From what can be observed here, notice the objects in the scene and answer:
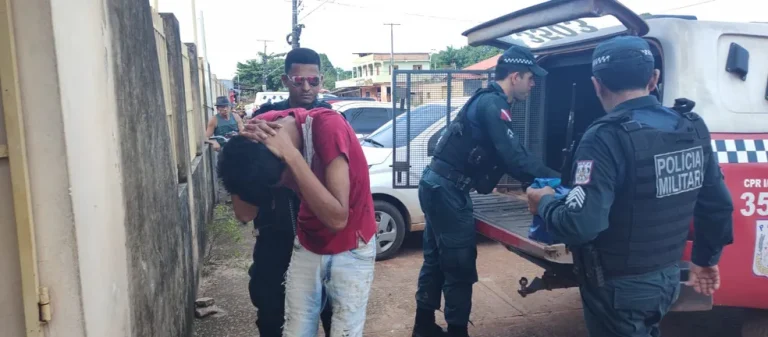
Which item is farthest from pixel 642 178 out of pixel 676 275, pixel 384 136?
pixel 384 136

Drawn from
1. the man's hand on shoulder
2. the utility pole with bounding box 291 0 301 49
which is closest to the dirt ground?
the man's hand on shoulder

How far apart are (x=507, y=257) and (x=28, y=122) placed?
5011 mm

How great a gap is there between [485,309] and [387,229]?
61.3 inches

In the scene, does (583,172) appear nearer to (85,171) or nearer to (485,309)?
(85,171)

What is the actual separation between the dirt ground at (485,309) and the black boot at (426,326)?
0.18 m

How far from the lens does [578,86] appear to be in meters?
4.48

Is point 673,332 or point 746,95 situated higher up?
point 746,95

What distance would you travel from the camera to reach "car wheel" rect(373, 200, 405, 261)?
571 centimetres

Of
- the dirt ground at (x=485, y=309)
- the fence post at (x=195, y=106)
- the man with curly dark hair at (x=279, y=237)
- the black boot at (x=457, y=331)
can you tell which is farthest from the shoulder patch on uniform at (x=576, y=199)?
the fence post at (x=195, y=106)

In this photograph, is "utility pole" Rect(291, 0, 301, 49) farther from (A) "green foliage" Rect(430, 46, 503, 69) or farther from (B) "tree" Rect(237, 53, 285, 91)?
(B) "tree" Rect(237, 53, 285, 91)

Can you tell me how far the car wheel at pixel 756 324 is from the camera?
321 cm

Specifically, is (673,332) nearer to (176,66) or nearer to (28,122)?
(28,122)

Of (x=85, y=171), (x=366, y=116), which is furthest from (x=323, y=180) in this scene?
(x=366, y=116)

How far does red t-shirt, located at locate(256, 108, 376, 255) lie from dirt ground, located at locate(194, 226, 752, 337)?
2.03m
